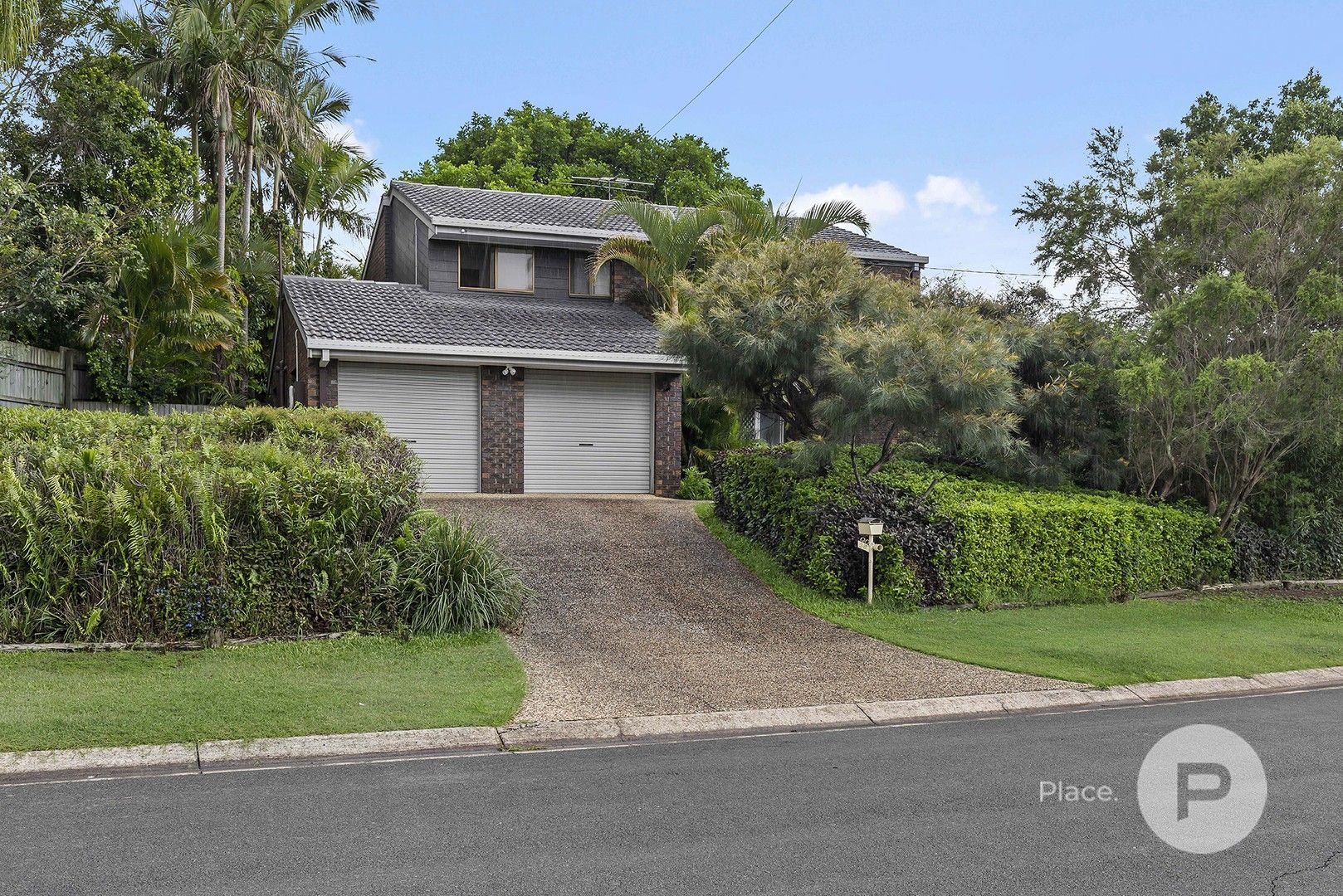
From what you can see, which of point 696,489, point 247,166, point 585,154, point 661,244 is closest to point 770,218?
point 661,244

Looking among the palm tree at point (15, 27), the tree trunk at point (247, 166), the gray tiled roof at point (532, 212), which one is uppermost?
the tree trunk at point (247, 166)

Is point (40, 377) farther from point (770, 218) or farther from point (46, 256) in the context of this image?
point (770, 218)

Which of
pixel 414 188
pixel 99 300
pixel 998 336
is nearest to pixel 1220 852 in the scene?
pixel 998 336

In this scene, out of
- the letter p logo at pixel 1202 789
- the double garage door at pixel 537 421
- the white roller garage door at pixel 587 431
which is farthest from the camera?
the white roller garage door at pixel 587 431

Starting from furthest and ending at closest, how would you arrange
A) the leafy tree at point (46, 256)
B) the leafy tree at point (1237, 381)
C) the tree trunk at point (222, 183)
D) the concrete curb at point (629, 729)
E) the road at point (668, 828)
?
the tree trunk at point (222, 183)
the leafy tree at point (46, 256)
the leafy tree at point (1237, 381)
the concrete curb at point (629, 729)
the road at point (668, 828)

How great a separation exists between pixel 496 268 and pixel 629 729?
1641cm

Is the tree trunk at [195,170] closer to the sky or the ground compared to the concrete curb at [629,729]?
closer to the sky

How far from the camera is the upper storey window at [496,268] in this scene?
2245cm

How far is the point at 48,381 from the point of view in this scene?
64.3ft

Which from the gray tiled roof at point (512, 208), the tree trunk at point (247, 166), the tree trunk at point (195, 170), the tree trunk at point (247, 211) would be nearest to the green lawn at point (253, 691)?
the gray tiled roof at point (512, 208)

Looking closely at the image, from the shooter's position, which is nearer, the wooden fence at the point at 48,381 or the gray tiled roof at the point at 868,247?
the wooden fence at the point at 48,381

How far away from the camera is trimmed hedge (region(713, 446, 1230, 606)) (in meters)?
12.4

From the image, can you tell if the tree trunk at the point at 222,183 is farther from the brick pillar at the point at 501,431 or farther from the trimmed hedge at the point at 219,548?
the trimmed hedge at the point at 219,548

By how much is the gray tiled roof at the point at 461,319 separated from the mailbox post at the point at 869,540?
7525mm
